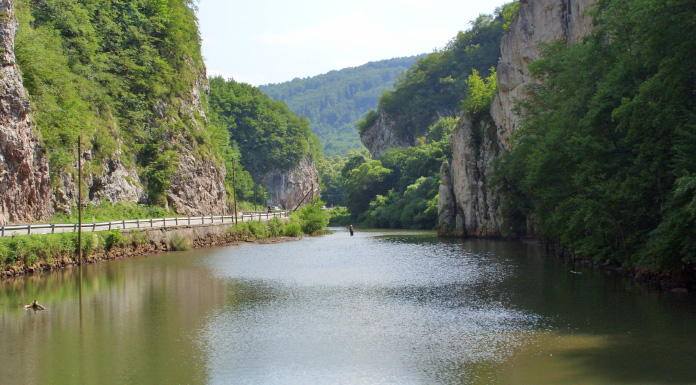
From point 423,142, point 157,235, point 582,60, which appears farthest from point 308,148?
point 582,60

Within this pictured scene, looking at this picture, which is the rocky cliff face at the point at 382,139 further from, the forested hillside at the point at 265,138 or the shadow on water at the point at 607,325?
the shadow on water at the point at 607,325

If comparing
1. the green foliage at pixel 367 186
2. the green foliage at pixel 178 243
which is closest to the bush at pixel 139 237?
the green foliage at pixel 178 243

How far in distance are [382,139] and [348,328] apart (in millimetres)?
125950

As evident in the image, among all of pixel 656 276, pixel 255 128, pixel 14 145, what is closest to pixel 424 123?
pixel 255 128

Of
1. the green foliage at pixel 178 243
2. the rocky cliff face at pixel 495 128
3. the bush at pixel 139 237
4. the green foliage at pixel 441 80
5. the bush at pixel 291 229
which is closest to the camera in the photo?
the bush at pixel 139 237

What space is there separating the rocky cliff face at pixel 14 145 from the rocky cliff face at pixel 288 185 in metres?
102

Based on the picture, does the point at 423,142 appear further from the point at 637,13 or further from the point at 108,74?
the point at 637,13

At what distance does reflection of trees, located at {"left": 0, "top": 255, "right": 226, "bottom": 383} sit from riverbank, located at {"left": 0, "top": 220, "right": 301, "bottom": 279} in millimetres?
1488

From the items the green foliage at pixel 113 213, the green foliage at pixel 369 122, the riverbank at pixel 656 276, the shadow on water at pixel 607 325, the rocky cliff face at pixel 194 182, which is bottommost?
the shadow on water at pixel 607 325

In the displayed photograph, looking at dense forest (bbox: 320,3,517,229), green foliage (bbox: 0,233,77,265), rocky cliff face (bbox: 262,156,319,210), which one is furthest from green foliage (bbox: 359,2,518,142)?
green foliage (bbox: 0,233,77,265)

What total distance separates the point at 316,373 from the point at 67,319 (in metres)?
11.6

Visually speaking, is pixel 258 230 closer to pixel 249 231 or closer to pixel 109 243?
pixel 249 231

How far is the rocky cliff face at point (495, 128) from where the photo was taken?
A: 177ft

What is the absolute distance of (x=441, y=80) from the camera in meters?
130
